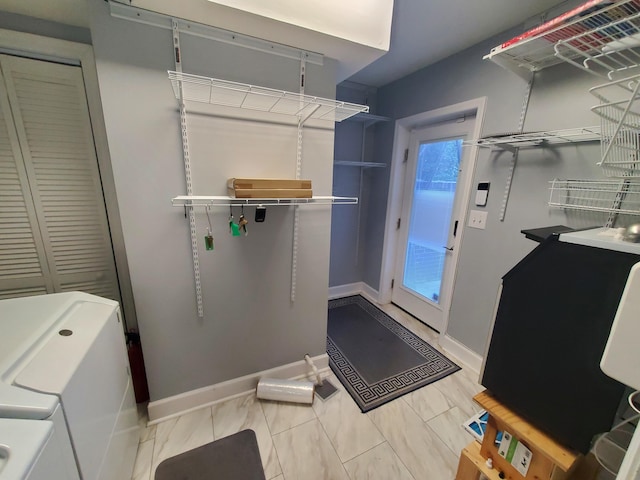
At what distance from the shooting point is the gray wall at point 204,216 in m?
1.22

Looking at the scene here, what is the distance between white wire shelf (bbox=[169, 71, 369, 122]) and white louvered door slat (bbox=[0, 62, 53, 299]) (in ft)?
3.35

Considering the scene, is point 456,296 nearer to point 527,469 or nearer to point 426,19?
point 527,469

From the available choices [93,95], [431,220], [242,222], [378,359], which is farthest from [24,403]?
[431,220]

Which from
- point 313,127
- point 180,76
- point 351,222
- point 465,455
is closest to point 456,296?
point 465,455

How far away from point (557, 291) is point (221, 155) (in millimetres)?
1604

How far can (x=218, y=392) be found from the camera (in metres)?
1.71

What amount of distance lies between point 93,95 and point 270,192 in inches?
49.9

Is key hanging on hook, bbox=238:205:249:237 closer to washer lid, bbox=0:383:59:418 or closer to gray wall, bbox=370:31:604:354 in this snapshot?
washer lid, bbox=0:383:59:418

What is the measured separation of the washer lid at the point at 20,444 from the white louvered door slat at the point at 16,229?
1366 mm

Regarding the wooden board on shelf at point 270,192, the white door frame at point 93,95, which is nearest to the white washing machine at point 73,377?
the white door frame at point 93,95

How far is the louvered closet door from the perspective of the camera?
1403 millimetres

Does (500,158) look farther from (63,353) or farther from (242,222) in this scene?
(63,353)

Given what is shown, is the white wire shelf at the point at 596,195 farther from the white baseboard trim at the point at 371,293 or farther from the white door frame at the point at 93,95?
the white door frame at the point at 93,95

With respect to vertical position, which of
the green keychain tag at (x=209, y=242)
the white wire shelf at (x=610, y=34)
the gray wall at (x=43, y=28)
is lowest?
the green keychain tag at (x=209, y=242)
